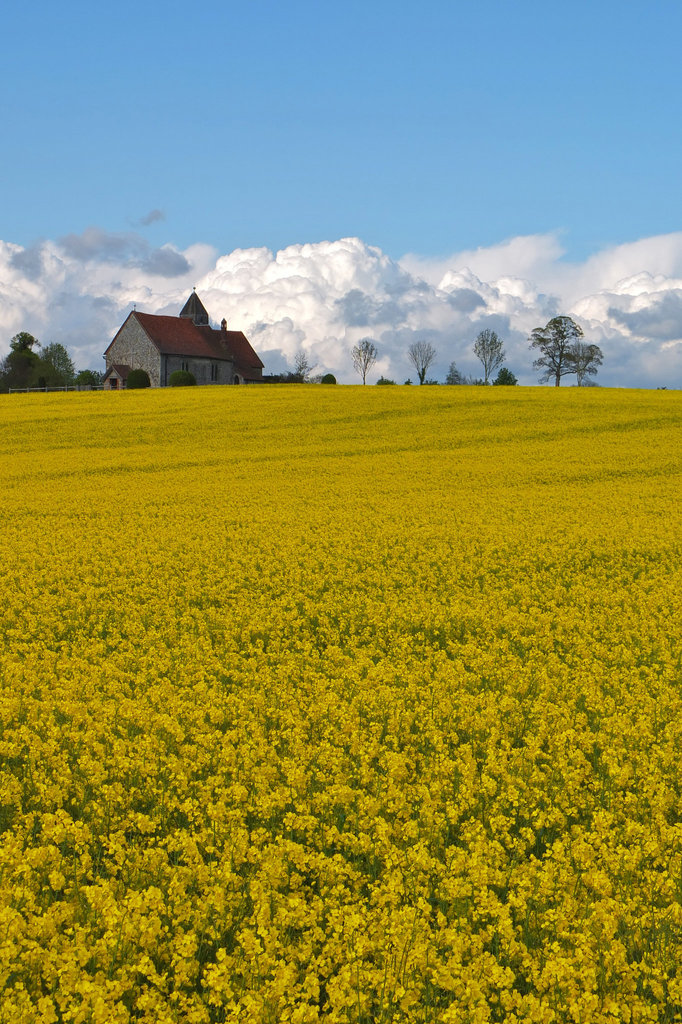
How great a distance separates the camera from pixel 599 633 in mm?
11953

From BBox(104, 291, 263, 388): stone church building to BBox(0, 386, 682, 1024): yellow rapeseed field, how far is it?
74.3 m

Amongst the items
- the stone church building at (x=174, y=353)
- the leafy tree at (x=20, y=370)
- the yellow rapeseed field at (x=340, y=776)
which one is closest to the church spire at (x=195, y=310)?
the stone church building at (x=174, y=353)

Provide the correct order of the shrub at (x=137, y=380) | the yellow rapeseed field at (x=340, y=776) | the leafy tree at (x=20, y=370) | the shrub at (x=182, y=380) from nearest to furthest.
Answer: the yellow rapeseed field at (x=340, y=776)
the shrub at (x=182, y=380)
the shrub at (x=137, y=380)
the leafy tree at (x=20, y=370)

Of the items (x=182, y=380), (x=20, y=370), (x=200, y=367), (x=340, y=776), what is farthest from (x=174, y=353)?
(x=340, y=776)

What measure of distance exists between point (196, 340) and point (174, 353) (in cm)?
518

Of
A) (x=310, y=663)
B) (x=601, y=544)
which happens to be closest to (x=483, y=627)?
(x=310, y=663)

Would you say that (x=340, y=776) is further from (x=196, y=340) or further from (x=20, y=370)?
(x=20, y=370)

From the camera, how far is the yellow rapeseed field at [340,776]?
15.4ft

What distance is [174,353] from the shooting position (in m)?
91.3

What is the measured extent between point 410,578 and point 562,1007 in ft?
35.7

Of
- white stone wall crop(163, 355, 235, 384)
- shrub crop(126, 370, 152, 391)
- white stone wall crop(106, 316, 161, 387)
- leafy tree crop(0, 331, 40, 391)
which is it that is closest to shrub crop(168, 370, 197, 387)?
shrub crop(126, 370, 152, 391)

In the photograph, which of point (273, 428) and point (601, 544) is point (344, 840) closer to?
A: point (601, 544)

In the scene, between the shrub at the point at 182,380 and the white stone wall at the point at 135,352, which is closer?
the shrub at the point at 182,380

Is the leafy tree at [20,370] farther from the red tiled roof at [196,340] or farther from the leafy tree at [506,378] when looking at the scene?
the leafy tree at [506,378]
